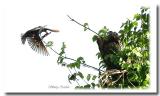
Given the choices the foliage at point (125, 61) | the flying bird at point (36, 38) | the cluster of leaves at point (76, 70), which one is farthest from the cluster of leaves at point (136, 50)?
the flying bird at point (36, 38)

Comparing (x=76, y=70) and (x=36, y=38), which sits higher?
(x=36, y=38)

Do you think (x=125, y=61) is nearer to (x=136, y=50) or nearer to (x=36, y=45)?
(x=136, y=50)

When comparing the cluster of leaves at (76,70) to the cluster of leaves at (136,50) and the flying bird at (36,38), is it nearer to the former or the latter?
the flying bird at (36,38)

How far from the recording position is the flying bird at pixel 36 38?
8.73ft

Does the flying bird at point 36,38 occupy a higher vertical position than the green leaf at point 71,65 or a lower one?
higher

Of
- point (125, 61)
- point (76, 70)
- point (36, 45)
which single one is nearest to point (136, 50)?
point (125, 61)

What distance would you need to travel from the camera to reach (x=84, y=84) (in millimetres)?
2684

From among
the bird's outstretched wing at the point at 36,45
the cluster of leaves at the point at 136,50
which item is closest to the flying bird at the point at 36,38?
the bird's outstretched wing at the point at 36,45

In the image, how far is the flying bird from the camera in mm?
2660

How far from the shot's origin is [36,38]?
8.82 feet

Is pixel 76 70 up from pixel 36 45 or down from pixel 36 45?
down

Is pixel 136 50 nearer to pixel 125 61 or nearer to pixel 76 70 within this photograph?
pixel 125 61

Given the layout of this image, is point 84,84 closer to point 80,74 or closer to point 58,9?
point 80,74

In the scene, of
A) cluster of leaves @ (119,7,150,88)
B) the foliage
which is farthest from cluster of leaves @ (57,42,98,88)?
cluster of leaves @ (119,7,150,88)
